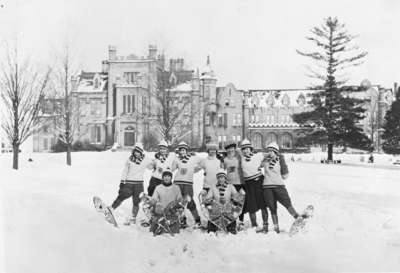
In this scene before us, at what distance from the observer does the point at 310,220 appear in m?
7.41

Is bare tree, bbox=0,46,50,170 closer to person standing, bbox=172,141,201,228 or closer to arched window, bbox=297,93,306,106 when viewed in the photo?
person standing, bbox=172,141,201,228

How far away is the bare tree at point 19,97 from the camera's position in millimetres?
10402

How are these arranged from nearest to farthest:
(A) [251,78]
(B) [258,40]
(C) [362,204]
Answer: (B) [258,40] → (C) [362,204] → (A) [251,78]

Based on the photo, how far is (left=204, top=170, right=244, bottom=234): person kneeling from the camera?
677 cm

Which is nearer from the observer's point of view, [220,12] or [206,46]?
[220,12]

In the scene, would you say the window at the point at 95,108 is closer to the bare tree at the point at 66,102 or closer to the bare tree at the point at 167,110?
the bare tree at the point at 66,102

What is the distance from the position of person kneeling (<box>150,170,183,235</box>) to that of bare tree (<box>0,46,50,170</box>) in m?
4.44

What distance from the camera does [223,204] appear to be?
6.85 meters

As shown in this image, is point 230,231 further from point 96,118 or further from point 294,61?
point 96,118

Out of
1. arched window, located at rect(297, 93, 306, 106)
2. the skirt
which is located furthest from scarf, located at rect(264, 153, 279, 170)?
arched window, located at rect(297, 93, 306, 106)

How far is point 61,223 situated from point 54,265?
2.68ft

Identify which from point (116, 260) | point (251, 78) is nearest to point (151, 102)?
point (251, 78)

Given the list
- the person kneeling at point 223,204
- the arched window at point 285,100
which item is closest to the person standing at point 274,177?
the person kneeling at point 223,204

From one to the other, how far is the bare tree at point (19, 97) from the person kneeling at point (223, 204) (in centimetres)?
500
